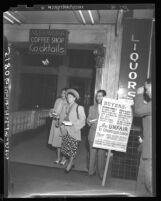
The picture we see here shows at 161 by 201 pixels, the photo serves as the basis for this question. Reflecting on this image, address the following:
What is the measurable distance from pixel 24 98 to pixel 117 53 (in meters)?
1.38

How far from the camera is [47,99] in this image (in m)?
3.79

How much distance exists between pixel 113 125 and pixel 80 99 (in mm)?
548

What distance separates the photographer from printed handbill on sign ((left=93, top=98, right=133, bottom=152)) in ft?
12.0

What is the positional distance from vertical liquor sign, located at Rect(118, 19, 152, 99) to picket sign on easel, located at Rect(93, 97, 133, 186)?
0.14m

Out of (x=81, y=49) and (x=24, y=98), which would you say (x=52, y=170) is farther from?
(x=81, y=49)

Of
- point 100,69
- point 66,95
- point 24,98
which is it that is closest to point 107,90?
point 100,69

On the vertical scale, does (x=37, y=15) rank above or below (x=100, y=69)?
above

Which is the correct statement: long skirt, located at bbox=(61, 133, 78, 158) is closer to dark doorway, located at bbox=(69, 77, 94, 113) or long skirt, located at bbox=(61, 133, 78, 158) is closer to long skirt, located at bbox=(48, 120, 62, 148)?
long skirt, located at bbox=(48, 120, 62, 148)

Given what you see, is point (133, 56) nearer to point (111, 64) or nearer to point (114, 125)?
point (111, 64)

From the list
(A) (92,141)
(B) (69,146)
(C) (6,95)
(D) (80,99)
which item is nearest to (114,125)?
→ (A) (92,141)

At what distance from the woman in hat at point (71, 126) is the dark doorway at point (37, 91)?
9.0 inches

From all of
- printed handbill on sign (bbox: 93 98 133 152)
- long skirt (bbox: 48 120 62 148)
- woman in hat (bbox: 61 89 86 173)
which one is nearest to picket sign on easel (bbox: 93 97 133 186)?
printed handbill on sign (bbox: 93 98 133 152)

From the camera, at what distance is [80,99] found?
148 inches

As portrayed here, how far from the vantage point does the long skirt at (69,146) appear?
380cm
